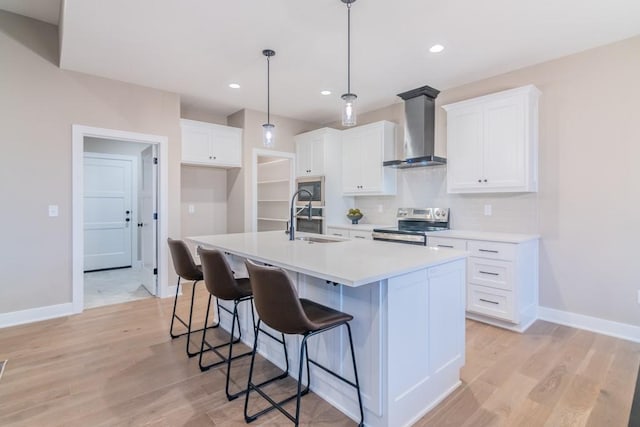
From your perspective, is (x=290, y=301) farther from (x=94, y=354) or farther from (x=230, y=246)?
(x=94, y=354)

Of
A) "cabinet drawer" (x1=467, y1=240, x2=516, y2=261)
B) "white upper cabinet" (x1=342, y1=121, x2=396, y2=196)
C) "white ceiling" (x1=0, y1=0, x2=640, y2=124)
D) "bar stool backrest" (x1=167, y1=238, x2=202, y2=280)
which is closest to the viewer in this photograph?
"white ceiling" (x1=0, y1=0, x2=640, y2=124)

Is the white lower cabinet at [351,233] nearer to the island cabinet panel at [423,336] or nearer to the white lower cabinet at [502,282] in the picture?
the white lower cabinet at [502,282]

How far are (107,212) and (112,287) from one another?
6.18 feet

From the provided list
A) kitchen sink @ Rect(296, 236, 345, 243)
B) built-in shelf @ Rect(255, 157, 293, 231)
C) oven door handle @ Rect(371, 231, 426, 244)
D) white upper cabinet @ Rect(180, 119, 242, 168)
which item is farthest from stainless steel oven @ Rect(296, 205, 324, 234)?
kitchen sink @ Rect(296, 236, 345, 243)

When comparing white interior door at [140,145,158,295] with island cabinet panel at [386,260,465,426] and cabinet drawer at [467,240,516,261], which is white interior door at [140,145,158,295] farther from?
cabinet drawer at [467,240,516,261]

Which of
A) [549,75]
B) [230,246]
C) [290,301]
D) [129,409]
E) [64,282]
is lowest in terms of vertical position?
[129,409]

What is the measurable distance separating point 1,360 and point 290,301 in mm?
2644

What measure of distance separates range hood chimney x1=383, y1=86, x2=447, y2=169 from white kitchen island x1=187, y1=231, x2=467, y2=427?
6.71ft

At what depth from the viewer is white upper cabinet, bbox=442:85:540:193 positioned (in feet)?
10.6

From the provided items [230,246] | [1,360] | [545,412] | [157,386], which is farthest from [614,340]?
[1,360]

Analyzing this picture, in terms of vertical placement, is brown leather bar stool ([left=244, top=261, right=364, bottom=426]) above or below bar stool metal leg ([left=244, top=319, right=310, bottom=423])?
above

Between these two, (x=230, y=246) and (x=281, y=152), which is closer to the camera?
(x=230, y=246)

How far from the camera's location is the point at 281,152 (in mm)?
5387

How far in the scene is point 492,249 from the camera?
3.15 meters
